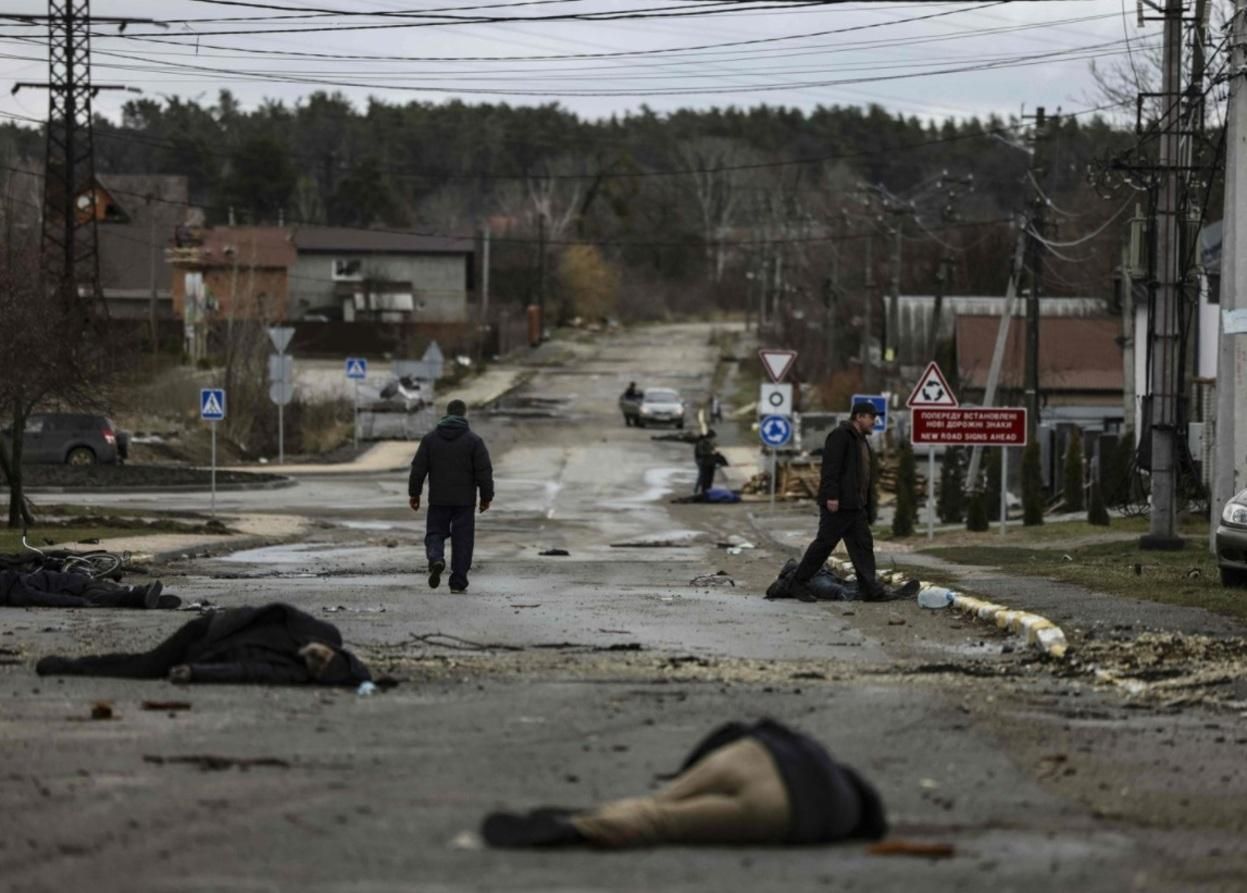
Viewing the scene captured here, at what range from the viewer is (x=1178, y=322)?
28172 millimetres

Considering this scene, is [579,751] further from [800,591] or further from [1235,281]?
[1235,281]

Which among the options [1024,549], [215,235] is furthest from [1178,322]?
[215,235]

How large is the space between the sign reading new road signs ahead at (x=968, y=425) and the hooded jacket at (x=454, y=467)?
42.9 ft

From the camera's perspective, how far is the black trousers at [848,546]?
1961 cm

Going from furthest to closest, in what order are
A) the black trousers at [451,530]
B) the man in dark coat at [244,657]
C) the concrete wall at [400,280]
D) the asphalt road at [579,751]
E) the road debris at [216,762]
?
the concrete wall at [400,280] → the black trousers at [451,530] → the man in dark coat at [244,657] → the road debris at [216,762] → the asphalt road at [579,751]

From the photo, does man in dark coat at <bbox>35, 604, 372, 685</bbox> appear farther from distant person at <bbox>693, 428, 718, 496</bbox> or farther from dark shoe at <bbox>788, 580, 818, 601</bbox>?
distant person at <bbox>693, 428, 718, 496</bbox>

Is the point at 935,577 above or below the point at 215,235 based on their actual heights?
below

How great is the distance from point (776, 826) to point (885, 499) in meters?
44.8

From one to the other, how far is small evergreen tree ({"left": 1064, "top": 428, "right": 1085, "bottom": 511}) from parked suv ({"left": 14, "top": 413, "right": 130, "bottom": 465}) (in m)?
26.0

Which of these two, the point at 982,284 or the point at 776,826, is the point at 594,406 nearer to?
the point at 982,284

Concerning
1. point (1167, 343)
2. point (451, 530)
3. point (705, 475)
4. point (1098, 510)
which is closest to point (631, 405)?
point (705, 475)

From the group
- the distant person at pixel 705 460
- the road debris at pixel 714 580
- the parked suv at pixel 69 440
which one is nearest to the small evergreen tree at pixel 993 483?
the distant person at pixel 705 460

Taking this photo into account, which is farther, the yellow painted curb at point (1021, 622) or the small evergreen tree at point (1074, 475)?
the small evergreen tree at point (1074, 475)

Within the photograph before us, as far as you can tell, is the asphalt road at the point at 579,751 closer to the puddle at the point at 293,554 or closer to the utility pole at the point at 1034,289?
the puddle at the point at 293,554
